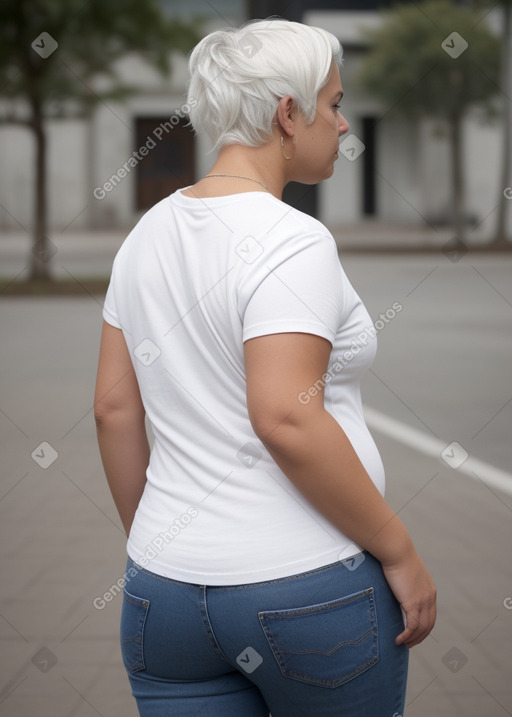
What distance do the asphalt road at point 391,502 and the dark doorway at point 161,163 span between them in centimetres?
3004

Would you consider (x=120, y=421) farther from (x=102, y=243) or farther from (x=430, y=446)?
(x=102, y=243)

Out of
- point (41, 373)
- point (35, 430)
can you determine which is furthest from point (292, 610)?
point (41, 373)

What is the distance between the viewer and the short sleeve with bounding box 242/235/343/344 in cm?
150

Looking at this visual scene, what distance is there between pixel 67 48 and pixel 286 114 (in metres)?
17.6

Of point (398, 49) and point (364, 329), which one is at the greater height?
point (364, 329)

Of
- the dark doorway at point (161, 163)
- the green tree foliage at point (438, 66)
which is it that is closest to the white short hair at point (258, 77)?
the green tree foliage at point (438, 66)

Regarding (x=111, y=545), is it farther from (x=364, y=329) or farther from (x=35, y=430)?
(x=364, y=329)

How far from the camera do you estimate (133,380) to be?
1.80 metres

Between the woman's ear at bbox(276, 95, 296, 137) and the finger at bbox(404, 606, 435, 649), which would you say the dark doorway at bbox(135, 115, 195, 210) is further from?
the finger at bbox(404, 606, 435, 649)

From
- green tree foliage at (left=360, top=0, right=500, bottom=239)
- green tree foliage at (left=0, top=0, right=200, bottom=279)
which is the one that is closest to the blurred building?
green tree foliage at (left=360, top=0, right=500, bottom=239)

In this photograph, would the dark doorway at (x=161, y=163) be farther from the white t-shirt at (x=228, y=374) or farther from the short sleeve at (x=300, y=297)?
the short sleeve at (x=300, y=297)

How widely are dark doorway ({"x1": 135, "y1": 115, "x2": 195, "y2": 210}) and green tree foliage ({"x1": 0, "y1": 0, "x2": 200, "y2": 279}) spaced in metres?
20.7

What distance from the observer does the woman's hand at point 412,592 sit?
1623 mm

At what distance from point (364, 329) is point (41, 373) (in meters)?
8.54
